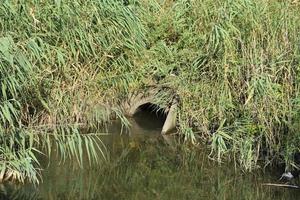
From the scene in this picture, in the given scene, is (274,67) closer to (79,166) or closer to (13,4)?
(79,166)

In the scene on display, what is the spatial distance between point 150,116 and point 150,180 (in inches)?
83.4

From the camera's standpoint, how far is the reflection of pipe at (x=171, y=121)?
23.0ft

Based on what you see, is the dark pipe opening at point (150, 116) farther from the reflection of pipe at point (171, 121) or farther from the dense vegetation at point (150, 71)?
the dense vegetation at point (150, 71)

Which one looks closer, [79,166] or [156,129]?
[79,166]

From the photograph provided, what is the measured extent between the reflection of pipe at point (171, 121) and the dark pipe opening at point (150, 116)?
279 mm

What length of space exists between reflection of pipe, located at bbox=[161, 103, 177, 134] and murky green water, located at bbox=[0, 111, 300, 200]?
0.47 m

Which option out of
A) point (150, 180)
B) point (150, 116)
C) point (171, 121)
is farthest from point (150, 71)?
point (150, 180)

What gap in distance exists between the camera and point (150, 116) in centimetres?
793

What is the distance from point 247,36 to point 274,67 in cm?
62

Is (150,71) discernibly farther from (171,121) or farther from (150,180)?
(150,180)

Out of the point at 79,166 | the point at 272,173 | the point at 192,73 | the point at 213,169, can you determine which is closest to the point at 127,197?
the point at 79,166

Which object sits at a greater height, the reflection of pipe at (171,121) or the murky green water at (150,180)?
the reflection of pipe at (171,121)

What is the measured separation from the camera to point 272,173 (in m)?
5.98

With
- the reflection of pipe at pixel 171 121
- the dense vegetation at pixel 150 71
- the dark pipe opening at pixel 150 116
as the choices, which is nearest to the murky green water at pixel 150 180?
the dense vegetation at pixel 150 71
